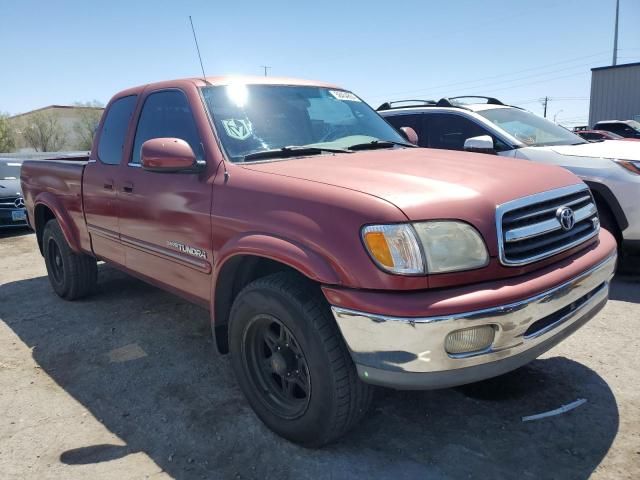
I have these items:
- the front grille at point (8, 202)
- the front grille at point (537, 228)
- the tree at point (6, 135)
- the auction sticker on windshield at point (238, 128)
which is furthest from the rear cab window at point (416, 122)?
the tree at point (6, 135)

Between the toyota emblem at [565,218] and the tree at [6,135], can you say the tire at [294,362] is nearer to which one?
the toyota emblem at [565,218]

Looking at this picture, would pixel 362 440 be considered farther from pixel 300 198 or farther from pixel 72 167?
pixel 72 167

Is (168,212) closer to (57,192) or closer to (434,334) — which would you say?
(434,334)

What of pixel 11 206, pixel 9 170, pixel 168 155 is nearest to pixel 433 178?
pixel 168 155

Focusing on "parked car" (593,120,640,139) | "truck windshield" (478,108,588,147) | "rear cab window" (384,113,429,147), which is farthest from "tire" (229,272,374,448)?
"parked car" (593,120,640,139)

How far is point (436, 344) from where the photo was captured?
80.4 inches

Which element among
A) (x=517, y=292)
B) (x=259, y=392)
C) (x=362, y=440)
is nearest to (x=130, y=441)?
(x=259, y=392)

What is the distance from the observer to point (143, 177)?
11.4 feet

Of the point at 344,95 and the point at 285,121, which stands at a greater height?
the point at 344,95

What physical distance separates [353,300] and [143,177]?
2015 mm

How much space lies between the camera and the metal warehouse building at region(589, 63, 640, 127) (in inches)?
1105

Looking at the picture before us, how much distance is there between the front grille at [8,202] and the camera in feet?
29.0

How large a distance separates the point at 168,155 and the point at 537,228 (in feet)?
6.33

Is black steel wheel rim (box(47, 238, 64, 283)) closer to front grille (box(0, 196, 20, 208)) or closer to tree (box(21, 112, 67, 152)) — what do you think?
front grille (box(0, 196, 20, 208))
